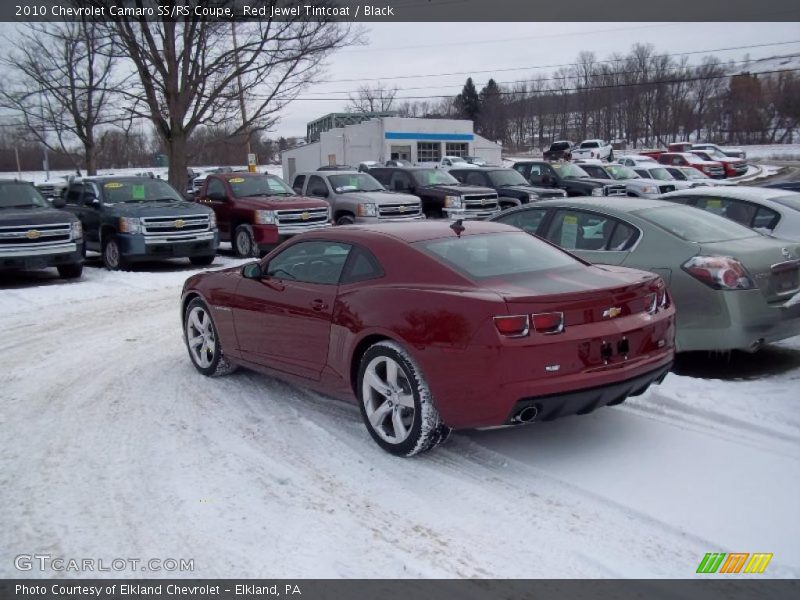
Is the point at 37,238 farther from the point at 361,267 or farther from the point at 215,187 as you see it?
the point at 361,267

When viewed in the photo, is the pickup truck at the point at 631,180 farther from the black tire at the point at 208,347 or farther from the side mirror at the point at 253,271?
the side mirror at the point at 253,271

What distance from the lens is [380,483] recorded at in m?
4.37

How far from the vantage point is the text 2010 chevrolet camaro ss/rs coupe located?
420cm

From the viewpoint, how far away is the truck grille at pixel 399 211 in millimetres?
15734

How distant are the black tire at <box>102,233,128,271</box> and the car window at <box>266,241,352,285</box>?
8.88 meters

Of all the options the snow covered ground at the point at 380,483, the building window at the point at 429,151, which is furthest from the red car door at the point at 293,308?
the building window at the point at 429,151

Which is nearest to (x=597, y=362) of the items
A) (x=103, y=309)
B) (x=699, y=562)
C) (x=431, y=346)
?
(x=431, y=346)

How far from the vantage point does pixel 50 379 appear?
6.80 metres

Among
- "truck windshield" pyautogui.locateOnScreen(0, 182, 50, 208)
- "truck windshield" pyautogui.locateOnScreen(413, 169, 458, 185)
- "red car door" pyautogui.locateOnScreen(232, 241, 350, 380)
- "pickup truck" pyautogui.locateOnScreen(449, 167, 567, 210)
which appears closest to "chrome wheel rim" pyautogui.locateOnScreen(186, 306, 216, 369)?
"red car door" pyautogui.locateOnScreen(232, 241, 350, 380)

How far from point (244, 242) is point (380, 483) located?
38.4ft

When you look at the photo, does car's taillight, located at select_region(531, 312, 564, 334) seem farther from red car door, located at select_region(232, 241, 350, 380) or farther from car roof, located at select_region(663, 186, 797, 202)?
car roof, located at select_region(663, 186, 797, 202)

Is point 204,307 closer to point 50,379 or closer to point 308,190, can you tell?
point 50,379

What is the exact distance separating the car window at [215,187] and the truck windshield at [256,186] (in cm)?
21
